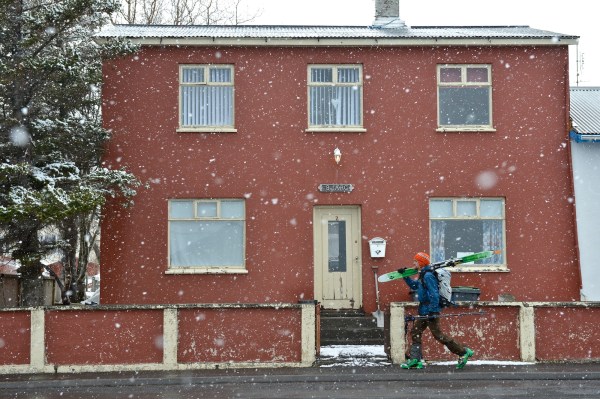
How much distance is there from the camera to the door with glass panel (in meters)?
18.5

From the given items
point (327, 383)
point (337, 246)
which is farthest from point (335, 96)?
point (327, 383)

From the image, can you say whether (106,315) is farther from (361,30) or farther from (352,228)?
(361,30)

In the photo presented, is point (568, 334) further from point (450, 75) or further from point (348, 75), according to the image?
point (348, 75)

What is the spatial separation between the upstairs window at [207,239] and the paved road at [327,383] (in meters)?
4.90

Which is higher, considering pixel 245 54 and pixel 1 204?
pixel 245 54

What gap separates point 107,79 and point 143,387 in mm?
8516

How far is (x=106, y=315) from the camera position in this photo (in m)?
14.0

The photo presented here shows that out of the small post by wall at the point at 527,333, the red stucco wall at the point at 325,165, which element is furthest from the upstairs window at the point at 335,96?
the small post by wall at the point at 527,333

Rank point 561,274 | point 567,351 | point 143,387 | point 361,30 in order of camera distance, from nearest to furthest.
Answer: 1. point 143,387
2. point 567,351
3. point 561,274
4. point 361,30

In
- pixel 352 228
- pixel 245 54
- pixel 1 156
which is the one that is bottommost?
pixel 352 228

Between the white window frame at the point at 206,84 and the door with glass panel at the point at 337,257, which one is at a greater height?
the white window frame at the point at 206,84

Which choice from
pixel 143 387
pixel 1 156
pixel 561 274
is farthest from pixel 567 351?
pixel 1 156

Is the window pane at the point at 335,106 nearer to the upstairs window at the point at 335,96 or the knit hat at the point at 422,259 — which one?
the upstairs window at the point at 335,96

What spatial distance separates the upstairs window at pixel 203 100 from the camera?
18.8 m
